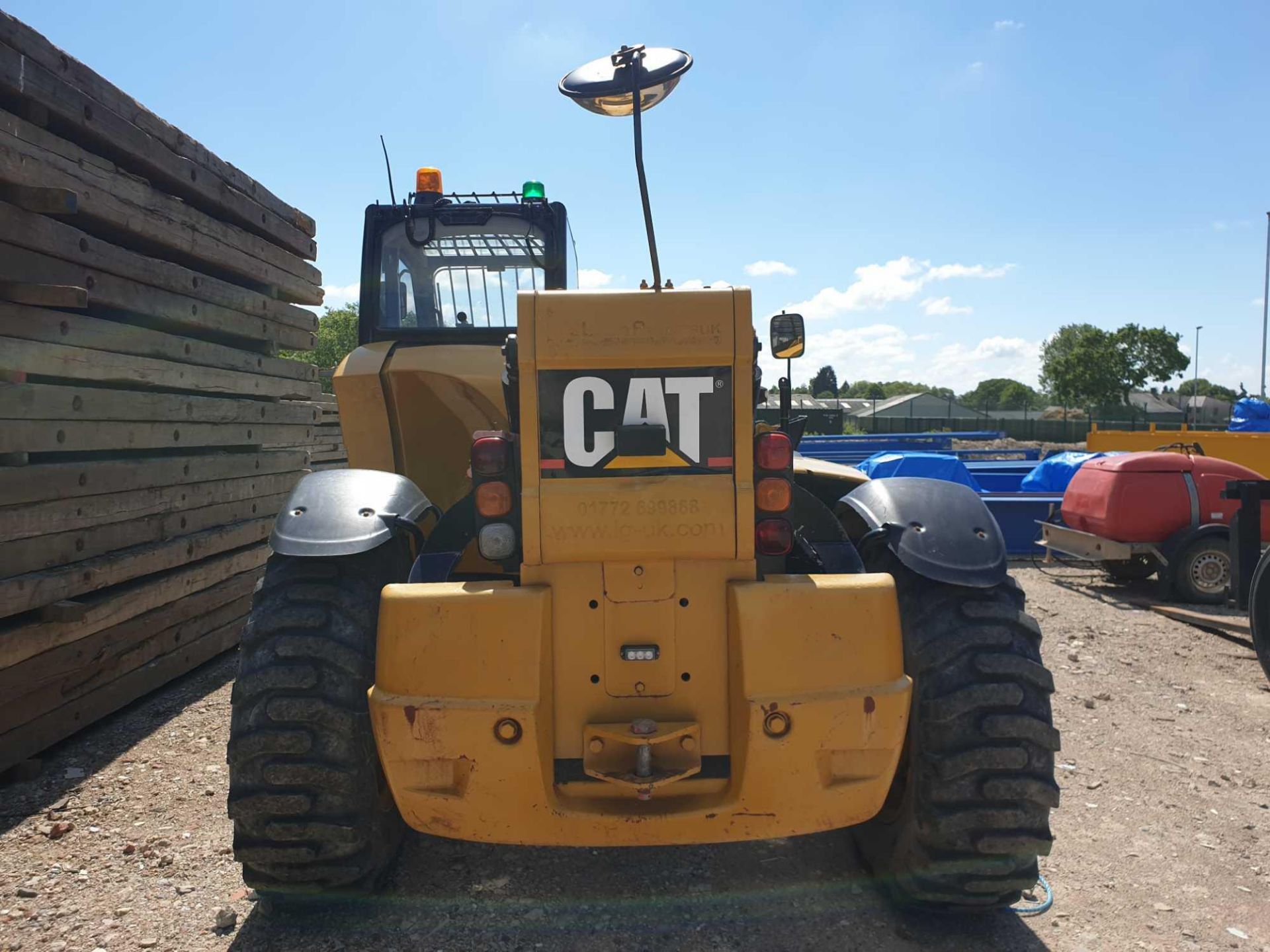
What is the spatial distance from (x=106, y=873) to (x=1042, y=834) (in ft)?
10.6

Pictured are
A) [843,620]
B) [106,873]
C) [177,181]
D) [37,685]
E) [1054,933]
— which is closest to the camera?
[843,620]

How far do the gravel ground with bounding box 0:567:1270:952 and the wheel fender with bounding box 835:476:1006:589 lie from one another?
117cm

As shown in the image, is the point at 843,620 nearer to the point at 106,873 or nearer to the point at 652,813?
the point at 652,813

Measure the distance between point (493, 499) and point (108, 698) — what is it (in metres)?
3.36

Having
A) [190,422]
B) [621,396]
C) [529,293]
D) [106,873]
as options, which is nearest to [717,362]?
[621,396]

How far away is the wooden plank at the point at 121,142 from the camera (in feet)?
13.3

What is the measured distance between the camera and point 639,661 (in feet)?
8.68

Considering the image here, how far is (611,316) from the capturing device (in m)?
2.68

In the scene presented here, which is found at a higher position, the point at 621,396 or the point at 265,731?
the point at 621,396

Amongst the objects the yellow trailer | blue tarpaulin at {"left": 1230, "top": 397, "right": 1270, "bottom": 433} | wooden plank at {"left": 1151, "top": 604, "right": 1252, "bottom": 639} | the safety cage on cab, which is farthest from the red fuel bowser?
blue tarpaulin at {"left": 1230, "top": 397, "right": 1270, "bottom": 433}

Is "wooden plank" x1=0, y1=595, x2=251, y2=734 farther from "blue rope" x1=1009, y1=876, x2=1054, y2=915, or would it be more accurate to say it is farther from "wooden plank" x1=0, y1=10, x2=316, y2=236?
"blue rope" x1=1009, y1=876, x2=1054, y2=915

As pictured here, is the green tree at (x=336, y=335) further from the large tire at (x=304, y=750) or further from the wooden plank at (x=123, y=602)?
the large tire at (x=304, y=750)

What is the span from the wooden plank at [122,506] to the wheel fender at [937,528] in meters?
3.73

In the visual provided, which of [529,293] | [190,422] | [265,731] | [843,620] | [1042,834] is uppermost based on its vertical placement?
[529,293]
